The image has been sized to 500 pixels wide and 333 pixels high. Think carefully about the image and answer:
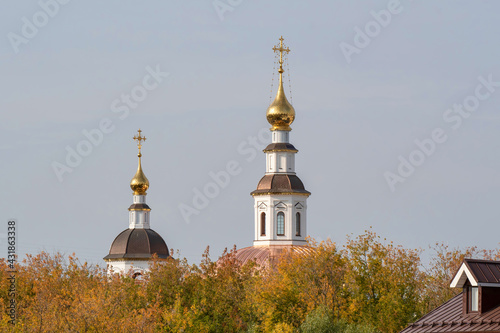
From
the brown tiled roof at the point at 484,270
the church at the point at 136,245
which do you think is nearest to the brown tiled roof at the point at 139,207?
the church at the point at 136,245

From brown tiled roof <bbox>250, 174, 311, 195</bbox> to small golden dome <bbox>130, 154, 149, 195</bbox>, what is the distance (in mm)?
22915

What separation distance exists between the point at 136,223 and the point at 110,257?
18.4ft

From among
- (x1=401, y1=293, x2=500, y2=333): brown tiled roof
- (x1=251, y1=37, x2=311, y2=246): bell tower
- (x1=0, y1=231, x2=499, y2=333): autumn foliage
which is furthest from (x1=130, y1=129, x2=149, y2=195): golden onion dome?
(x1=401, y1=293, x2=500, y2=333): brown tiled roof

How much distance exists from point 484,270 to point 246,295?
92.6 ft

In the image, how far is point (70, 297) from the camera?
2447 inches

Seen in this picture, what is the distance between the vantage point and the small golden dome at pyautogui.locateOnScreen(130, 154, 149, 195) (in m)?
108

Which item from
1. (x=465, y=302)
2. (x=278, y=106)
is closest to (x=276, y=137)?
(x=278, y=106)

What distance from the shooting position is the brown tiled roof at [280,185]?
86875 millimetres

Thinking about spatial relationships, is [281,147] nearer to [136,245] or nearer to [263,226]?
[263,226]

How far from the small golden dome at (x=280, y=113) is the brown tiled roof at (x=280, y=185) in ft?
11.8

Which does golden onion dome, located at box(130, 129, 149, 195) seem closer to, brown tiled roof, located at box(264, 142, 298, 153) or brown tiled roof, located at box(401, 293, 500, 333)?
brown tiled roof, located at box(264, 142, 298, 153)

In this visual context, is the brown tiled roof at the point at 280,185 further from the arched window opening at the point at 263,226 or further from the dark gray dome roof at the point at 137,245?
the dark gray dome roof at the point at 137,245

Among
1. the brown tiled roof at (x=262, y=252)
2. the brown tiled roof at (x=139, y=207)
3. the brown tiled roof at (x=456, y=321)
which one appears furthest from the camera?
the brown tiled roof at (x=139, y=207)

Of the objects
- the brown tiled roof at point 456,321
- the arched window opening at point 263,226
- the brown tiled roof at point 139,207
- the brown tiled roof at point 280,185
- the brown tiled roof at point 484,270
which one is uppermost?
the brown tiled roof at point 139,207
